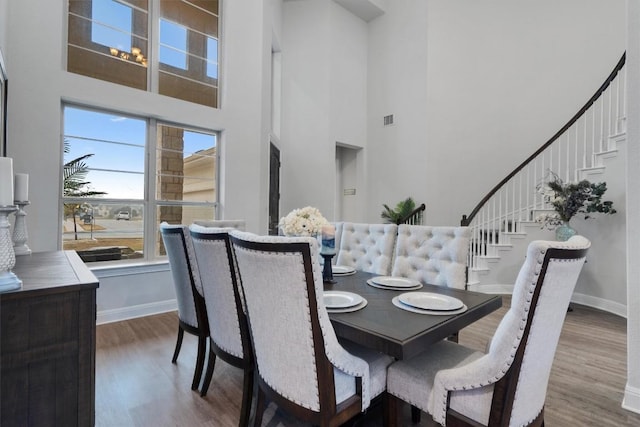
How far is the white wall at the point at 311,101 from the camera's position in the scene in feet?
21.0

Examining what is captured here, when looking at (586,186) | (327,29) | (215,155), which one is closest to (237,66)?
(215,155)

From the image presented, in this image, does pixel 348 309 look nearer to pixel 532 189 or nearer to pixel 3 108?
pixel 3 108

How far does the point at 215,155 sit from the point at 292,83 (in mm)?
3086

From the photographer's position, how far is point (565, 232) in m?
3.92

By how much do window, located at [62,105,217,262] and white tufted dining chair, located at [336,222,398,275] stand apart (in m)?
2.24

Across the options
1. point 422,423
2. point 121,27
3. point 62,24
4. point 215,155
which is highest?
point 121,27

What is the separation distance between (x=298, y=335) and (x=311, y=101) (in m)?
5.94

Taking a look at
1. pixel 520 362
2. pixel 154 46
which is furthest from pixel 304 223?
pixel 154 46

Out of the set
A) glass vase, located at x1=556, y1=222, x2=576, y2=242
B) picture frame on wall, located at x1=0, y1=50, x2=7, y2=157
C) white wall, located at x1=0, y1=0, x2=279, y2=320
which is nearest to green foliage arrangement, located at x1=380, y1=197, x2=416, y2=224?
glass vase, located at x1=556, y1=222, x2=576, y2=242

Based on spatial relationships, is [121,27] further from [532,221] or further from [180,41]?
[532,221]

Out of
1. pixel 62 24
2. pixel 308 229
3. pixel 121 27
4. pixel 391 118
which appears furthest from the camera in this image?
pixel 391 118

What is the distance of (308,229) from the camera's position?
204 centimetres

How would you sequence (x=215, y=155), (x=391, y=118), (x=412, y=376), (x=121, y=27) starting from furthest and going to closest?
(x=391, y=118), (x=215, y=155), (x=121, y=27), (x=412, y=376)

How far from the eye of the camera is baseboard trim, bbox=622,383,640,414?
1912 mm
